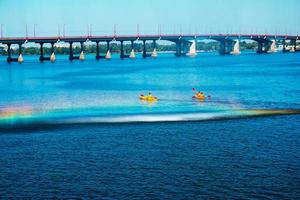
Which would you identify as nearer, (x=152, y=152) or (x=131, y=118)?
(x=152, y=152)

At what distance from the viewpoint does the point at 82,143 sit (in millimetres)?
38219

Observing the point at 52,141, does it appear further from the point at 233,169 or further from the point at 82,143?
the point at 233,169

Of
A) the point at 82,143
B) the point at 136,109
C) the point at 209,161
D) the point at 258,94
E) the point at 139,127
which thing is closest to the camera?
the point at 209,161

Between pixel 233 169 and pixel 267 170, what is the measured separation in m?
1.85

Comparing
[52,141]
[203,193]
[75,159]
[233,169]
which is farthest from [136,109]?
[203,193]

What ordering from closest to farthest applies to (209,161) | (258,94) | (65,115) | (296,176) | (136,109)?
(296,176)
(209,161)
(65,115)
(136,109)
(258,94)

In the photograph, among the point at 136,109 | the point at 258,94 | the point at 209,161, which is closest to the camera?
the point at 209,161

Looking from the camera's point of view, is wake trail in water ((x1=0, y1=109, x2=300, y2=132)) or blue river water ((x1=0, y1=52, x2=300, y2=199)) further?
wake trail in water ((x1=0, y1=109, x2=300, y2=132))

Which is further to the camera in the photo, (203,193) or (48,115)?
(48,115)

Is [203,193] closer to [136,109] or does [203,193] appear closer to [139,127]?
[139,127]

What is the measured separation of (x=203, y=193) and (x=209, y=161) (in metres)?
6.01

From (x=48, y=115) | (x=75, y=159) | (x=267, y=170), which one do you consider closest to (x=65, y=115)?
(x=48, y=115)

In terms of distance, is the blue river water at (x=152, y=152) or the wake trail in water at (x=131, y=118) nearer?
the blue river water at (x=152, y=152)

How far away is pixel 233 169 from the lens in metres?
30.3
